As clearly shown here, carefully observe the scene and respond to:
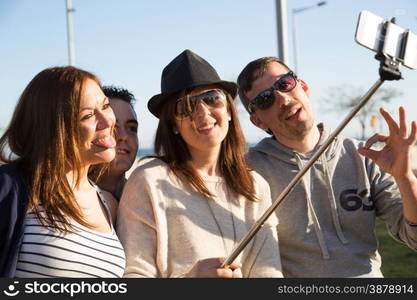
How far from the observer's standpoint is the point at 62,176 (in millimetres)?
2758

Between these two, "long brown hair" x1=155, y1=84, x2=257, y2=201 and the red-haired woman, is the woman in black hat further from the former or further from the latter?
the red-haired woman

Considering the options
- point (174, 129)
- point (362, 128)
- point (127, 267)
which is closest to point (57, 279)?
point (127, 267)

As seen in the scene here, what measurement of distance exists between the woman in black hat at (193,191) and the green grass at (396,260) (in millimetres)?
4520

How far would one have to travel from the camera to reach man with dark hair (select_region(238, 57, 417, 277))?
11.5 ft

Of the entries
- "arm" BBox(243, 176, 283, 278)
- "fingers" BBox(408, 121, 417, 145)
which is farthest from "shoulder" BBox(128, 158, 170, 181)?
"fingers" BBox(408, 121, 417, 145)

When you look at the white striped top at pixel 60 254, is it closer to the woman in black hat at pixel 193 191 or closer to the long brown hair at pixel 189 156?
the woman in black hat at pixel 193 191

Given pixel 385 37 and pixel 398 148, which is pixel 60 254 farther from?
pixel 398 148

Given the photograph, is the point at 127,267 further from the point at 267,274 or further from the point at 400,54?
the point at 400,54

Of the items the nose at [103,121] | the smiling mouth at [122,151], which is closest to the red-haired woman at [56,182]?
the nose at [103,121]

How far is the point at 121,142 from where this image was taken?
348 cm

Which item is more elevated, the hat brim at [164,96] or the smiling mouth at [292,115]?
the hat brim at [164,96]

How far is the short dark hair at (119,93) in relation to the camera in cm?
356

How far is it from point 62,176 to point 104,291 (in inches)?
23.2

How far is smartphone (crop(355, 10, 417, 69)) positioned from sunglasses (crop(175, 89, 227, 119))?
1.24 metres
